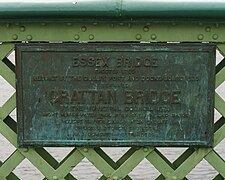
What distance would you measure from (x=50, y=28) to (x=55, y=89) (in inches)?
15.4

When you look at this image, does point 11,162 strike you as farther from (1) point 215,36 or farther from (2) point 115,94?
(1) point 215,36

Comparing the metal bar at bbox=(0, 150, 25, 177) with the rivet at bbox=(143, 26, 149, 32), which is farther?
the metal bar at bbox=(0, 150, 25, 177)

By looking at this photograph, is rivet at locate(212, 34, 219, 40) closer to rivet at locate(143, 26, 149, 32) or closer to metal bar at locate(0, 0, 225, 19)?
metal bar at locate(0, 0, 225, 19)

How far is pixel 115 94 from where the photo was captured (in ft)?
11.8

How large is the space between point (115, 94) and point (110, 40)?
346 millimetres

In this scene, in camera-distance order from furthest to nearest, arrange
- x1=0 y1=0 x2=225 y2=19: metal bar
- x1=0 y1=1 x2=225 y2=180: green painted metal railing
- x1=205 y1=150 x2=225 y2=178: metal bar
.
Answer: x1=205 y1=150 x2=225 y2=178: metal bar
x1=0 y1=1 x2=225 y2=180: green painted metal railing
x1=0 y1=0 x2=225 y2=19: metal bar

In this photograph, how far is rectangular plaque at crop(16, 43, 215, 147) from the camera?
Answer: 11.7 feet

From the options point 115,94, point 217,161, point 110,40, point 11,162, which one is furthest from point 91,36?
point 217,161

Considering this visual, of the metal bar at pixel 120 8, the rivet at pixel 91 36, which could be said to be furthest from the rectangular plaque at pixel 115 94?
the metal bar at pixel 120 8

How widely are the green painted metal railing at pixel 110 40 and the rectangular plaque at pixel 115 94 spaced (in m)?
0.06

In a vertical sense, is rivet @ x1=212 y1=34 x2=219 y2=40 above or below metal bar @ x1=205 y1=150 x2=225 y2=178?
above

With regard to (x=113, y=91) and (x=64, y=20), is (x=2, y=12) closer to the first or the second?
(x=64, y=20)

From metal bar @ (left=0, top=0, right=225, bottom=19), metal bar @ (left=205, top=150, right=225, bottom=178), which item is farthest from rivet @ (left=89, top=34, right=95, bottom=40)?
metal bar @ (left=205, top=150, right=225, bottom=178)

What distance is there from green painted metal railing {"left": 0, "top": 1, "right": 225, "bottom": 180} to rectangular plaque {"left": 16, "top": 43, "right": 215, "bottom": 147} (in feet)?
0.19
